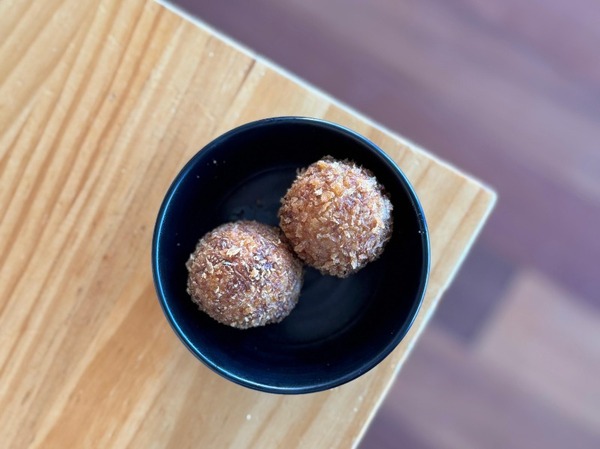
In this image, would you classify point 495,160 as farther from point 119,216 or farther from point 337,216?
point 119,216

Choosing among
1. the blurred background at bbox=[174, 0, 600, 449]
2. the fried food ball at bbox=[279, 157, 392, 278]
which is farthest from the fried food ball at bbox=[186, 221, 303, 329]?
the blurred background at bbox=[174, 0, 600, 449]

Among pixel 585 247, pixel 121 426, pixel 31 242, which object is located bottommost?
pixel 121 426

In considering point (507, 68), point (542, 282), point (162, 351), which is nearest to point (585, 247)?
point (542, 282)

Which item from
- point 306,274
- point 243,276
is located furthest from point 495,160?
point 243,276

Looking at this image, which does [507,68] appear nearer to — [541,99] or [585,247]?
[541,99]

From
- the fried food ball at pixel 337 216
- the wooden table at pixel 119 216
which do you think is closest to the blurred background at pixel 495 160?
the wooden table at pixel 119 216

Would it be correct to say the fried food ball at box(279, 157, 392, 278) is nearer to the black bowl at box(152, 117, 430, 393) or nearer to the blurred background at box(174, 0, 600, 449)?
the black bowl at box(152, 117, 430, 393)

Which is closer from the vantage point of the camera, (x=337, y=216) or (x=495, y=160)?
(x=337, y=216)
